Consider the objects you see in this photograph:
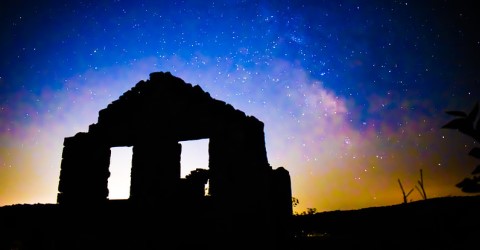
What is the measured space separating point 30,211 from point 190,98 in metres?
5.33

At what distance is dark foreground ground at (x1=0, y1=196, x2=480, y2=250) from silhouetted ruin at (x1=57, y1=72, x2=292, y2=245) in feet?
0.89

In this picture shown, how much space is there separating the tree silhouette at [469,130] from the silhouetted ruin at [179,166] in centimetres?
640

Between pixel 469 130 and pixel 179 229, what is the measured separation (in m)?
7.25

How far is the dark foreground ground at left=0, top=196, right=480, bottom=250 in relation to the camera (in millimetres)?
6250

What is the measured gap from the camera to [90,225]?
8156 millimetres

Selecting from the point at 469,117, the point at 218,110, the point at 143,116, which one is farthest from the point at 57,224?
the point at 469,117

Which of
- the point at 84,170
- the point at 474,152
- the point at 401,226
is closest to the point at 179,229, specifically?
the point at 84,170

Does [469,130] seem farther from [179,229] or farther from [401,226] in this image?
[179,229]

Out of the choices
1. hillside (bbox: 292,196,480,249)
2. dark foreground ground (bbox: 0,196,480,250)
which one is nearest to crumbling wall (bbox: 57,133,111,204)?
dark foreground ground (bbox: 0,196,480,250)

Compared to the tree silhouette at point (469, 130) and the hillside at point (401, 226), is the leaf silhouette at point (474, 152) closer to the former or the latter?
the tree silhouette at point (469, 130)

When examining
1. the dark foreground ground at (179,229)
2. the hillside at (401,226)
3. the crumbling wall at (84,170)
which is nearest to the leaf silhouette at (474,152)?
the hillside at (401,226)

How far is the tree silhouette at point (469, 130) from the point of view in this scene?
57.4 inches

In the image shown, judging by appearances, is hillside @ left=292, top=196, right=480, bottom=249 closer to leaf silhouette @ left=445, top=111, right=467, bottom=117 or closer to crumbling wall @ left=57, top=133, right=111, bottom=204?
leaf silhouette @ left=445, top=111, right=467, bottom=117

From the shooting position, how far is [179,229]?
7.76m
